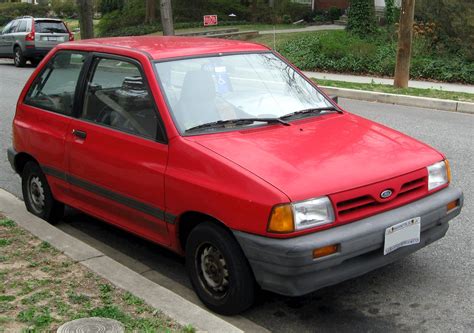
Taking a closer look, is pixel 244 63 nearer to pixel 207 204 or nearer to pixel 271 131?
pixel 271 131

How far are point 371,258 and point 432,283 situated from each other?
92cm

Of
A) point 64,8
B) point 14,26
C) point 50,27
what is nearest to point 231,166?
point 50,27

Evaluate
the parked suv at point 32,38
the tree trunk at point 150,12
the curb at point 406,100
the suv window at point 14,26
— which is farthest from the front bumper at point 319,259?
the tree trunk at point 150,12

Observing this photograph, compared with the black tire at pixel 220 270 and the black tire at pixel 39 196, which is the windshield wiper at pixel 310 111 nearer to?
the black tire at pixel 220 270

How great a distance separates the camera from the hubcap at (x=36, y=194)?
17.9 ft

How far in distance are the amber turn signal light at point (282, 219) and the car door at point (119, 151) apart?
97cm

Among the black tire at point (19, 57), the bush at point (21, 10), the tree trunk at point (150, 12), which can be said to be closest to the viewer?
the black tire at point (19, 57)

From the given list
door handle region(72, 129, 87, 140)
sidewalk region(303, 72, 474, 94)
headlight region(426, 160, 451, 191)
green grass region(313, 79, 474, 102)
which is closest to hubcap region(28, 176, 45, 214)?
door handle region(72, 129, 87, 140)

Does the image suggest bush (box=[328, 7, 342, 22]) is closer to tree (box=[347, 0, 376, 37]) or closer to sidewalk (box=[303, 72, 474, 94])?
tree (box=[347, 0, 376, 37])

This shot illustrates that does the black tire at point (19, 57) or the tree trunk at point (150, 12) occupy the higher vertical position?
the tree trunk at point (150, 12)

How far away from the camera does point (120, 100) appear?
455cm

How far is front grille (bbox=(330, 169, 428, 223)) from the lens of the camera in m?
3.42

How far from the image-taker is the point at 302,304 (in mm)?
4027

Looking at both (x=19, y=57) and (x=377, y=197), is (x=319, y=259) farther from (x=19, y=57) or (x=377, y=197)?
(x=19, y=57)
